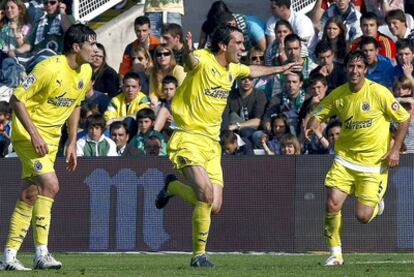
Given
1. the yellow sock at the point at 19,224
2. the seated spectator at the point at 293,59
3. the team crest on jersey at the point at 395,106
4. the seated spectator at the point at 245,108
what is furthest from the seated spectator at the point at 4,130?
the team crest on jersey at the point at 395,106

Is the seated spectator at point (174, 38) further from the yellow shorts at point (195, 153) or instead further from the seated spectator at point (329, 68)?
the yellow shorts at point (195, 153)

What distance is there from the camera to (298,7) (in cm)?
2298

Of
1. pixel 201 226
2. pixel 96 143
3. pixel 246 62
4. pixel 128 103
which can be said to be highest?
pixel 246 62

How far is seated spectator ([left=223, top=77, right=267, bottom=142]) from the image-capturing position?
64.8 feet

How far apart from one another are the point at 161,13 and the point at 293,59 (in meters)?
3.51

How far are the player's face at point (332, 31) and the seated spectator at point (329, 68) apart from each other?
305 millimetres

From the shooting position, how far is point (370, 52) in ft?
63.3

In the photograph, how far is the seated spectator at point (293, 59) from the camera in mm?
20047

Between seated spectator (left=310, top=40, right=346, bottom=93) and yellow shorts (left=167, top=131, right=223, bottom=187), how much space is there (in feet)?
17.9

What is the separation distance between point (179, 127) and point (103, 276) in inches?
102

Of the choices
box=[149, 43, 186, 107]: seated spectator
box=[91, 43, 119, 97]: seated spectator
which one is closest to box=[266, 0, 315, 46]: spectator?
box=[149, 43, 186, 107]: seated spectator

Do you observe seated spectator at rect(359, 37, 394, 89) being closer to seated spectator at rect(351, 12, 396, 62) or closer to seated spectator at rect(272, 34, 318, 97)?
seated spectator at rect(351, 12, 396, 62)

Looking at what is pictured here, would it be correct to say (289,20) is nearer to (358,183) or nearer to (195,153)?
(358,183)

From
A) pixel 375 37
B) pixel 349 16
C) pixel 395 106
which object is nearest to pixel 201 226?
pixel 395 106
